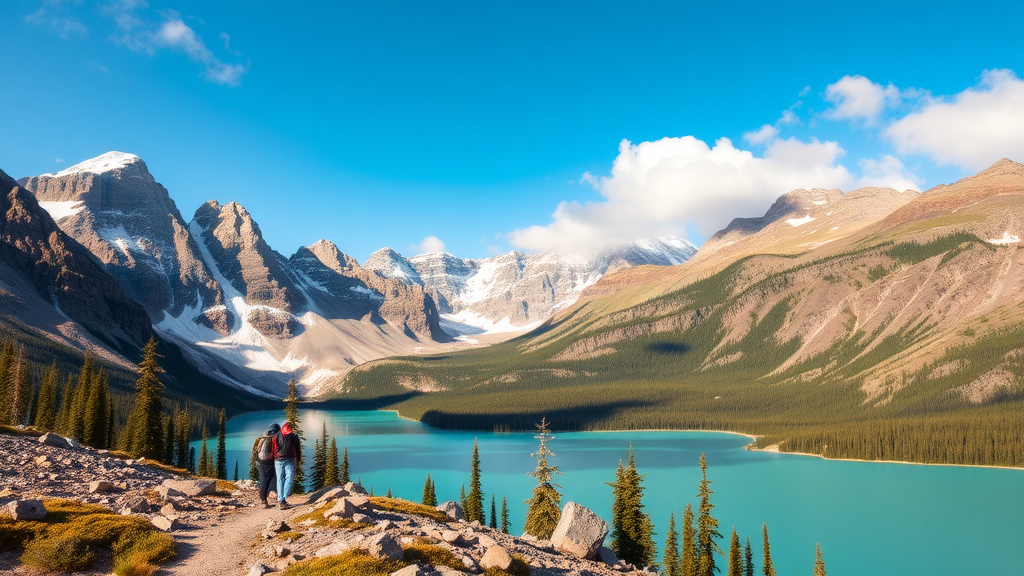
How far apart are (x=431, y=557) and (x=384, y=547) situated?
1.35m

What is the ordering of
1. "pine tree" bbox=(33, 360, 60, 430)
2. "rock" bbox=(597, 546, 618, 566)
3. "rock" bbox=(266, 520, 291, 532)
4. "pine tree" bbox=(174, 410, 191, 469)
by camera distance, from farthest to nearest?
"pine tree" bbox=(174, 410, 191, 469) → "pine tree" bbox=(33, 360, 60, 430) → "rock" bbox=(597, 546, 618, 566) → "rock" bbox=(266, 520, 291, 532)

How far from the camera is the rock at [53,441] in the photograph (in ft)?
97.4

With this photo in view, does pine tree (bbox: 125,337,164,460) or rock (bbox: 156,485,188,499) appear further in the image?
pine tree (bbox: 125,337,164,460)

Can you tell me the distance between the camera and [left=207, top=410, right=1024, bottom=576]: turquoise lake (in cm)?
6794

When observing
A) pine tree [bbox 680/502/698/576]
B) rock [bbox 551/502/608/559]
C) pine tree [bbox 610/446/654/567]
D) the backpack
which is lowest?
pine tree [bbox 680/502/698/576]

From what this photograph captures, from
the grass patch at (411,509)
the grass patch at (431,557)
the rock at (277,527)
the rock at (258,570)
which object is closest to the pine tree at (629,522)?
the grass patch at (411,509)

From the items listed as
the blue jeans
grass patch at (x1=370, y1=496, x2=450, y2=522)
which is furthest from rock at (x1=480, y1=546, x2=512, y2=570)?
the blue jeans

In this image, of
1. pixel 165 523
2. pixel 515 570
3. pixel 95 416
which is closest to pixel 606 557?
pixel 515 570

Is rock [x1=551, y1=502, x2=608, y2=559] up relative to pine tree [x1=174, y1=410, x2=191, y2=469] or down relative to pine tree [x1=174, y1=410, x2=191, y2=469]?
up

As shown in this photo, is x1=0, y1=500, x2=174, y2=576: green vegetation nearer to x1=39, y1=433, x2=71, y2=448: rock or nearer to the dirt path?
the dirt path

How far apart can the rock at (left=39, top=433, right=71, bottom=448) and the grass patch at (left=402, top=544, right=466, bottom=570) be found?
24525 millimetres

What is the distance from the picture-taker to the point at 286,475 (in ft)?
71.5

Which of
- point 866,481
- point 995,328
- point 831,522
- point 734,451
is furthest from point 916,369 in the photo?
point 831,522

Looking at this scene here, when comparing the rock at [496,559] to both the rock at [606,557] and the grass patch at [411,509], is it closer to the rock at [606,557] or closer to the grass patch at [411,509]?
the grass patch at [411,509]
